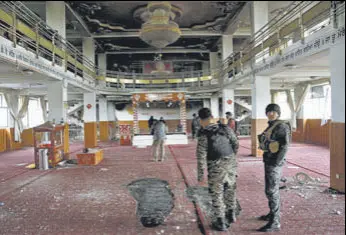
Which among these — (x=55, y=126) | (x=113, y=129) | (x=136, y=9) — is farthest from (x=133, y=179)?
(x=113, y=129)

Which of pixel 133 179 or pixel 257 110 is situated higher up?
pixel 257 110

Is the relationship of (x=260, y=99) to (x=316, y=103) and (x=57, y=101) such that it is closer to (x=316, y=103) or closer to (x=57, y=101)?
(x=316, y=103)

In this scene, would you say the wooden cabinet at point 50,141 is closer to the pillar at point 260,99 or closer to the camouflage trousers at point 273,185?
the pillar at point 260,99

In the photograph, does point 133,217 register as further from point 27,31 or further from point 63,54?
point 63,54

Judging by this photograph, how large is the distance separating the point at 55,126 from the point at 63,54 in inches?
111

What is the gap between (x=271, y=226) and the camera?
3.67 metres

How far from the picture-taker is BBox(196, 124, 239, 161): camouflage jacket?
3.58 metres

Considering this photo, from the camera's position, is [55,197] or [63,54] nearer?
[55,197]

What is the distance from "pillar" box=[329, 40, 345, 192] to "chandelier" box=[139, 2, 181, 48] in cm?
407

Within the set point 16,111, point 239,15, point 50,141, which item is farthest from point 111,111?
→ point 239,15

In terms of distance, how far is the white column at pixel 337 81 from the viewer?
506 cm

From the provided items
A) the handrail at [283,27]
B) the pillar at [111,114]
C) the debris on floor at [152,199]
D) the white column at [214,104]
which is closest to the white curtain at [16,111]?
the pillar at [111,114]

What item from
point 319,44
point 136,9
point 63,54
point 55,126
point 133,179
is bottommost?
point 133,179

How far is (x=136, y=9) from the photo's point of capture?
6.07ft
